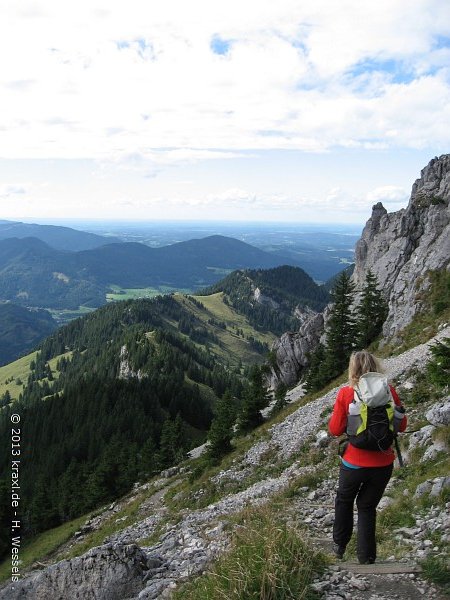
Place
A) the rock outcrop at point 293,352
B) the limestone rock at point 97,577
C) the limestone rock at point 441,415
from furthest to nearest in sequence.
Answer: the rock outcrop at point 293,352, the limestone rock at point 441,415, the limestone rock at point 97,577

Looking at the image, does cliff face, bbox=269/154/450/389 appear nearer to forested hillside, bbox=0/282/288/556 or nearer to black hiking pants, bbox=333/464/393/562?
forested hillside, bbox=0/282/288/556

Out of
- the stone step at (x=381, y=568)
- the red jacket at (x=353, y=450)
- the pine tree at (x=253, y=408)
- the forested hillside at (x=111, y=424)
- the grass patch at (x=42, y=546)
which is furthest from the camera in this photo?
the forested hillside at (x=111, y=424)

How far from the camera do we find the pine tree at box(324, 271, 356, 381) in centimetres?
5262

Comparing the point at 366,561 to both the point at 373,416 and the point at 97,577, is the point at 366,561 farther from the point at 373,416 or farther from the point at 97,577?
the point at 97,577

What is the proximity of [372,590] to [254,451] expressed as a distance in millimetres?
29023

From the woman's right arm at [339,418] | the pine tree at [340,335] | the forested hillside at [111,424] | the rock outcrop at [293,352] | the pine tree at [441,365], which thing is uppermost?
the woman's right arm at [339,418]

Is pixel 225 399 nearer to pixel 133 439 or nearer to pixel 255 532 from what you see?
pixel 255 532

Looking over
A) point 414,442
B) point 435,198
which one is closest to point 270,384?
point 435,198

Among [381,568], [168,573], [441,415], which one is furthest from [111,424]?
[381,568]

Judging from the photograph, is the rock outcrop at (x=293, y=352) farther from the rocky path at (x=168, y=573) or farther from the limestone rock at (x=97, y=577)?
the limestone rock at (x=97, y=577)

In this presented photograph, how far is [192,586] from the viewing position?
28.0 feet

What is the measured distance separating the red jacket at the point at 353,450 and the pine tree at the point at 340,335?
→ 148ft

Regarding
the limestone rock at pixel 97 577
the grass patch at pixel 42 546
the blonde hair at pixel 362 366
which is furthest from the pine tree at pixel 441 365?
the grass patch at pixel 42 546

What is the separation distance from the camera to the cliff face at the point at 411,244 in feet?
187
